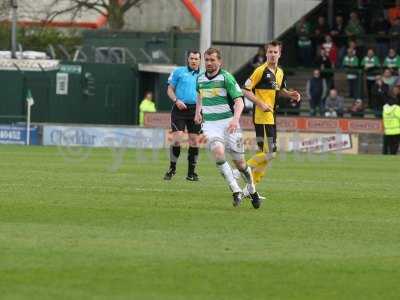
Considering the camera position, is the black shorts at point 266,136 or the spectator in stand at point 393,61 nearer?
the black shorts at point 266,136

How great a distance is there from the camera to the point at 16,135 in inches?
1608

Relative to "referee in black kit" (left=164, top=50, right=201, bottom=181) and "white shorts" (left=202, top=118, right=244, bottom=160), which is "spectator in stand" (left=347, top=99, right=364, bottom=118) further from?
"white shorts" (left=202, top=118, right=244, bottom=160)

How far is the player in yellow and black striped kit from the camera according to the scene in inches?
688

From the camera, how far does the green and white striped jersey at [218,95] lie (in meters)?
16.0

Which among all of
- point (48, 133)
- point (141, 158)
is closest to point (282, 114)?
point (48, 133)

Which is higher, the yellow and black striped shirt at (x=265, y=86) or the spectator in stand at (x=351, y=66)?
the spectator in stand at (x=351, y=66)

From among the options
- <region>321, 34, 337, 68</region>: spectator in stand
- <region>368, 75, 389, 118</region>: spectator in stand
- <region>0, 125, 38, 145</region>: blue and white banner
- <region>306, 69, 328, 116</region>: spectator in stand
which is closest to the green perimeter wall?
<region>0, 125, 38, 145</region>: blue and white banner

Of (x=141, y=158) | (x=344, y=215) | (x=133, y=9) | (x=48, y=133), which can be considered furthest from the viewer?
(x=133, y=9)

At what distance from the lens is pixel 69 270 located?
10.3 metres

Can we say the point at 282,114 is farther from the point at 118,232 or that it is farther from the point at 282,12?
the point at 118,232

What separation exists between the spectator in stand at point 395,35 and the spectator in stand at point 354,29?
974mm

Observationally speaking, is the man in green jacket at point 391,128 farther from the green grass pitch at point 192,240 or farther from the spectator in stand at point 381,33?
the green grass pitch at point 192,240

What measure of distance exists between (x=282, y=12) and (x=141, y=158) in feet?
52.2

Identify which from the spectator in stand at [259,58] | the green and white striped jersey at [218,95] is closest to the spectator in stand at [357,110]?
the spectator in stand at [259,58]
